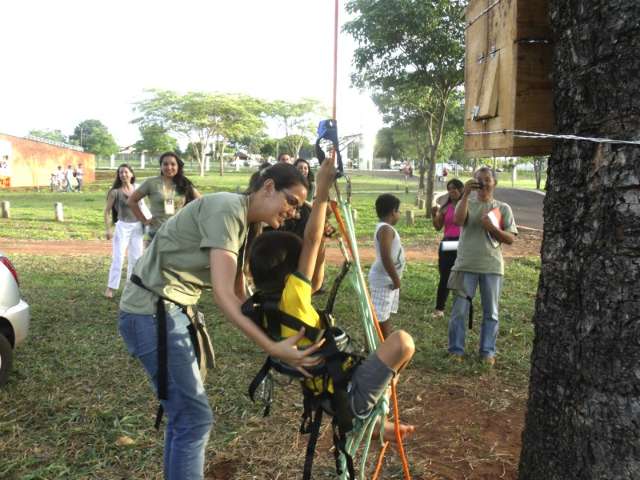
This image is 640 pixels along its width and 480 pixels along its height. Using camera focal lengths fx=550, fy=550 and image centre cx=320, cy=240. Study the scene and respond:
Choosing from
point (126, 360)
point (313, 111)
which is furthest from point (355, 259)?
point (313, 111)

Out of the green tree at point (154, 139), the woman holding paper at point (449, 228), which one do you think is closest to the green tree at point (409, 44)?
the woman holding paper at point (449, 228)

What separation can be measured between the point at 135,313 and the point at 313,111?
52580 mm

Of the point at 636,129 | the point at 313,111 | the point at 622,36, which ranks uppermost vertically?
the point at 313,111

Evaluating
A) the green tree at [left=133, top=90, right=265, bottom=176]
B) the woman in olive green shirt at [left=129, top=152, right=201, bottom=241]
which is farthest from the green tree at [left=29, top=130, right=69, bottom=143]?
the woman in olive green shirt at [left=129, top=152, right=201, bottom=241]

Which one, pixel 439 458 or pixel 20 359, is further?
pixel 20 359

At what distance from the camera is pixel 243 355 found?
14.8ft

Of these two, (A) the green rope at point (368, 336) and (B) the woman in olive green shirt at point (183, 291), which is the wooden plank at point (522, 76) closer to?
(A) the green rope at point (368, 336)

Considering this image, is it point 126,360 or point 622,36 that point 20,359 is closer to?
point 126,360

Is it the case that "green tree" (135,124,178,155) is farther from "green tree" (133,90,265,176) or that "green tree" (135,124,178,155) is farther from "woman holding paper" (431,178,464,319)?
"woman holding paper" (431,178,464,319)

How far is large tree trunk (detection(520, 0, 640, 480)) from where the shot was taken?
1.64 meters

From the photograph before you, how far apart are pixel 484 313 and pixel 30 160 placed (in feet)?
107

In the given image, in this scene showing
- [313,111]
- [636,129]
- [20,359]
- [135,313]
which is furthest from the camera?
[313,111]

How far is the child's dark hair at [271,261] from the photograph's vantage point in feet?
6.83

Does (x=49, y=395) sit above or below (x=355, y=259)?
below
